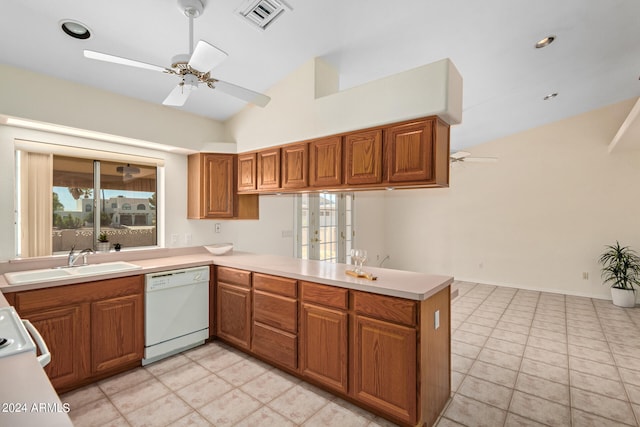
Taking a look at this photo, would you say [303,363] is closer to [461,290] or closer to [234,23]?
[234,23]

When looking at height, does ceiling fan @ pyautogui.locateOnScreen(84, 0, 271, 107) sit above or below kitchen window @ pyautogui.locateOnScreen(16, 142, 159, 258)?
above

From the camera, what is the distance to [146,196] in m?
3.67

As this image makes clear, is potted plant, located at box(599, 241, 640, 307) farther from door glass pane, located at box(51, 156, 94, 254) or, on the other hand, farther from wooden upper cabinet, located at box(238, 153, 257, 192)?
door glass pane, located at box(51, 156, 94, 254)

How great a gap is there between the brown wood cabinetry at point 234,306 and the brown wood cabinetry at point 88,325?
0.75 m

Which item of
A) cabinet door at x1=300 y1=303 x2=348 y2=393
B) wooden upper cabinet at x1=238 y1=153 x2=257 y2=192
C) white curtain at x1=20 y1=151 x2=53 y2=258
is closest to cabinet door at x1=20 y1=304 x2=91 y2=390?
white curtain at x1=20 y1=151 x2=53 y2=258

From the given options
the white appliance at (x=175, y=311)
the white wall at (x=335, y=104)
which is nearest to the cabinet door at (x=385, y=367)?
the white wall at (x=335, y=104)

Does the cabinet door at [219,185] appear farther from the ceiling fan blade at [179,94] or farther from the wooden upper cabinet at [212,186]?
the ceiling fan blade at [179,94]

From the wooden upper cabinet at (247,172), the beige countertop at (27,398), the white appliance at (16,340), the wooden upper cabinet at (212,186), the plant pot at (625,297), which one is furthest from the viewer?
the plant pot at (625,297)

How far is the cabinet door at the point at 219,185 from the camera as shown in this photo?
3.68 m

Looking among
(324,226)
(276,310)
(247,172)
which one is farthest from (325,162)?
(324,226)

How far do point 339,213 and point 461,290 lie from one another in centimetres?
278

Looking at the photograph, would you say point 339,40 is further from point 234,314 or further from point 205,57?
point 234,314

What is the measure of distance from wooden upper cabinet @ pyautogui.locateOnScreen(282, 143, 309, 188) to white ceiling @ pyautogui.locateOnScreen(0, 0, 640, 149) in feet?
2.63

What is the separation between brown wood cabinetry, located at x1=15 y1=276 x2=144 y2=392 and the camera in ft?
7.52
